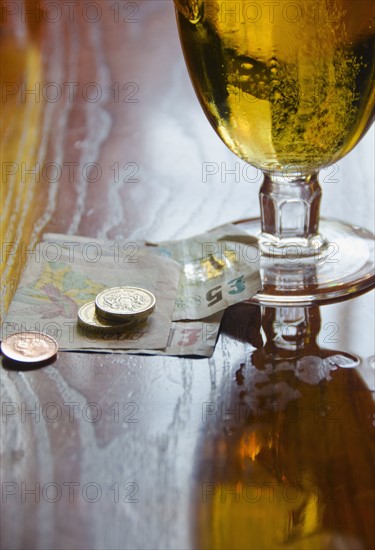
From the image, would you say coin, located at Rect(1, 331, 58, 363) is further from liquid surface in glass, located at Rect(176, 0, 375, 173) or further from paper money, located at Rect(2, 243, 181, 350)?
liquid surface in glass, located at Rect(176, 0, 375, 173)

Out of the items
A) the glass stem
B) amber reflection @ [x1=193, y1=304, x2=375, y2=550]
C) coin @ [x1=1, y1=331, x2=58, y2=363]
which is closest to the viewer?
amber reflection @ [x1=193, y1=304, x2=375, y2=550]

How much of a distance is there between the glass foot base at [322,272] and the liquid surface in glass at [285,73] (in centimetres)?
8

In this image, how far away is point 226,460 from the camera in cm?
56

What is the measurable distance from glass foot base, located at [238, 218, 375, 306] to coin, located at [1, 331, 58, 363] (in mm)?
164

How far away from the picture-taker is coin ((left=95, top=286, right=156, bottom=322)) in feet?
2.36

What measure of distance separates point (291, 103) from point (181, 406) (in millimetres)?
252

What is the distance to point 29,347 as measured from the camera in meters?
0.68

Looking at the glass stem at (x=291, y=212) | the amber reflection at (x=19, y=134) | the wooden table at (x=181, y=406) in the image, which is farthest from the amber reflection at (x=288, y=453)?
the amber reflection at (x=19, y=134)

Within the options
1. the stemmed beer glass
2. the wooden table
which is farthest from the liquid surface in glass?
the wooden table

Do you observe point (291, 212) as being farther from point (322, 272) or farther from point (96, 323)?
point (96, 323)

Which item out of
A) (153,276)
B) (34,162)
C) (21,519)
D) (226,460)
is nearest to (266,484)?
(226,460)

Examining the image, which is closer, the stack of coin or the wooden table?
the wooden table

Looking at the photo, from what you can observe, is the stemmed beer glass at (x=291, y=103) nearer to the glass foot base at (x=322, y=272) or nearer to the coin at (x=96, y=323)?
the glass foot base at (x=322, y=272)

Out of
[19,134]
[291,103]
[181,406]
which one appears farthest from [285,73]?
[19,134]
